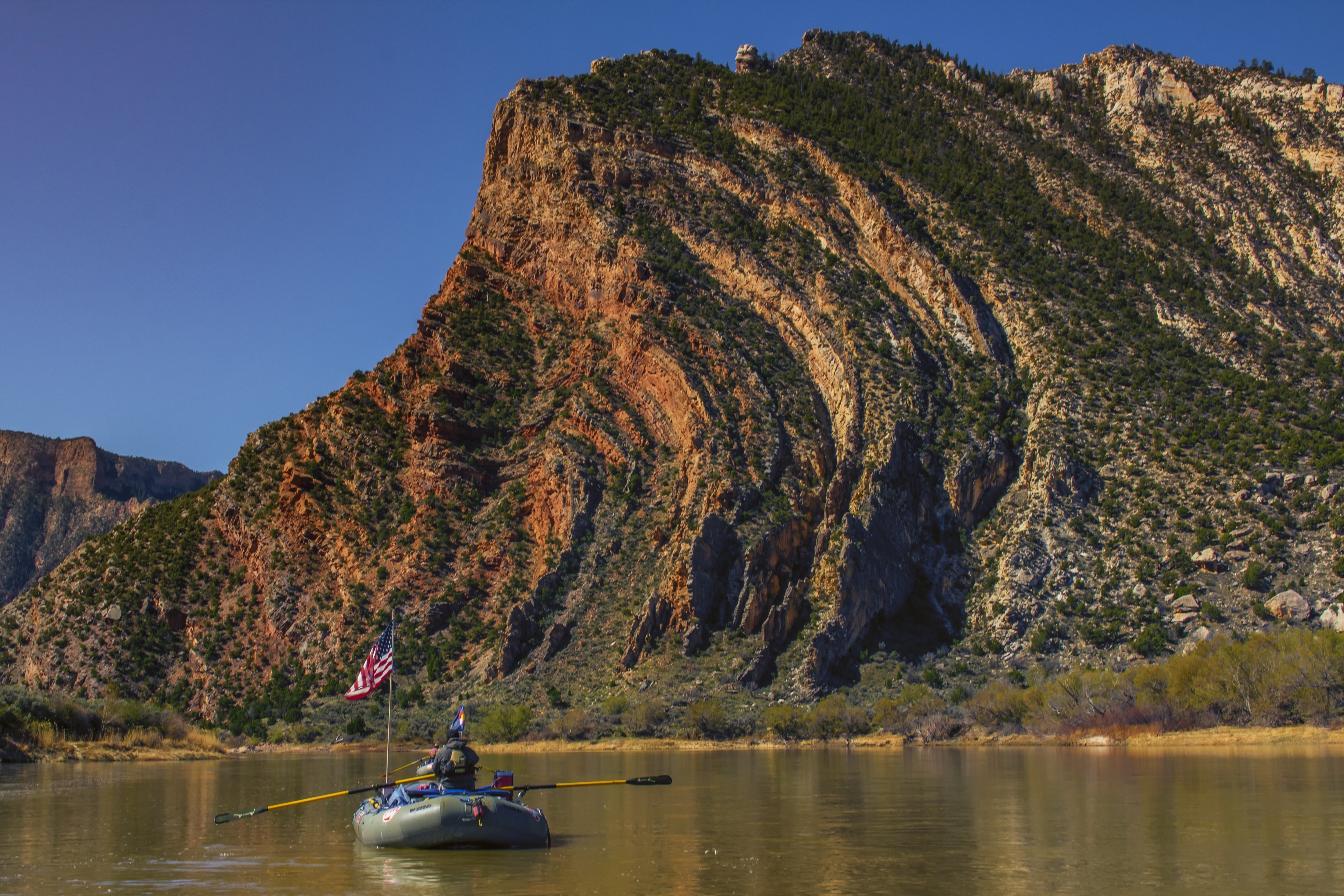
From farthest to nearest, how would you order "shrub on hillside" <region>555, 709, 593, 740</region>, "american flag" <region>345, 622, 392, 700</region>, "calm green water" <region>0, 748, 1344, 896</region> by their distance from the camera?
"shrub on hillside" <region>555, 709, 593, 740</region> < "american flag" <region>345, 622, 392, 700</region> < "calm green water" <region>0, 748, 1344, 896</region>

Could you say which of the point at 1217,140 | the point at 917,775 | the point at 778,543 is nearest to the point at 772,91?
the point at 1217,140

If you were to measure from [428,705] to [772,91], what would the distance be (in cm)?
6381

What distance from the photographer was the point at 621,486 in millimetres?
81625

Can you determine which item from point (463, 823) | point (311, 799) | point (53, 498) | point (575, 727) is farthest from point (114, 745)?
point (53, 498)

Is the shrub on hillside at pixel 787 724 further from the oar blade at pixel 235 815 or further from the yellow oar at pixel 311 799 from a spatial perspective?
the oar blade at pixel 235 815

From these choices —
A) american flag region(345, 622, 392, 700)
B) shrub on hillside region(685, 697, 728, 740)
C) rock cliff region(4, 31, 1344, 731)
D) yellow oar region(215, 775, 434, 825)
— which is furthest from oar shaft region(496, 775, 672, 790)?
rock cliff region(4, 31, 1344, 731)

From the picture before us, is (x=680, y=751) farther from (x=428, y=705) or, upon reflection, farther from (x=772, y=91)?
(x=772, y=91)

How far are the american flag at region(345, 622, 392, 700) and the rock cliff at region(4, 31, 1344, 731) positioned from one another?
3937 centimetres

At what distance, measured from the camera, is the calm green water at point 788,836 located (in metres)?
19.2

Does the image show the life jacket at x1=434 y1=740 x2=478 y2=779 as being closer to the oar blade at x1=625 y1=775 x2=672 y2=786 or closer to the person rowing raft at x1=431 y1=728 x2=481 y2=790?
the person rowing raft at x1=431 y1=728 x2=481 y2=790

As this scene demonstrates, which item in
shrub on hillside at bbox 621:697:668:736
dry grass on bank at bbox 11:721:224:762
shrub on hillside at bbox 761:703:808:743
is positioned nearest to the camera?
dry grass on bank at bbox 11:721:224:762

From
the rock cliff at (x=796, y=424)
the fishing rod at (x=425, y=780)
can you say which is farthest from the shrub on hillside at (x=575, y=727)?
the fishing rod at (x=425, y=780)

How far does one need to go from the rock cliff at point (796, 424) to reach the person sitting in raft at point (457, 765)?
41883mm

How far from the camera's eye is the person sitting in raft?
25.3 metres
